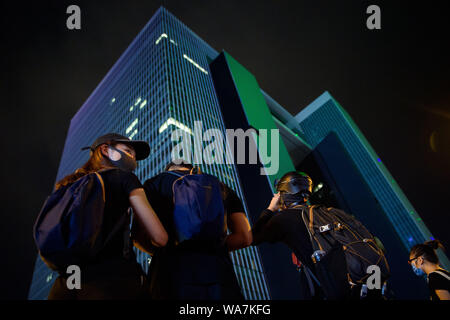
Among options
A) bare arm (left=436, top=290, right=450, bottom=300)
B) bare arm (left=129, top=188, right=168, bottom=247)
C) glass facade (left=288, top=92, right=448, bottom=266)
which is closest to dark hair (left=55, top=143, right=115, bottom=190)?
bare arm (left=129, top=188, right=168, bottom=247)

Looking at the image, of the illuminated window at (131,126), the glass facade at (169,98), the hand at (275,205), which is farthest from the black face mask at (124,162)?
the illuminated window at (131,126)

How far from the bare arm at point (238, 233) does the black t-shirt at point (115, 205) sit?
2.92ft

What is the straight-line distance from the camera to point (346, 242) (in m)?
2.16

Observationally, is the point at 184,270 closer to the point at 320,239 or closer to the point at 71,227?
the point at 71,227

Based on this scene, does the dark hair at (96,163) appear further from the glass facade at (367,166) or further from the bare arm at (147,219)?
the glass facade at (367,166)

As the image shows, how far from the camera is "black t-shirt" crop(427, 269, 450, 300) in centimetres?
312

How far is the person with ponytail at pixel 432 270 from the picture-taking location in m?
3.12

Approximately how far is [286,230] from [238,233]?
66cm

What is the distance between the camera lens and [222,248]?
1701 millimetres

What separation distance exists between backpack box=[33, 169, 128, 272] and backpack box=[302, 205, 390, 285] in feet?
5.95

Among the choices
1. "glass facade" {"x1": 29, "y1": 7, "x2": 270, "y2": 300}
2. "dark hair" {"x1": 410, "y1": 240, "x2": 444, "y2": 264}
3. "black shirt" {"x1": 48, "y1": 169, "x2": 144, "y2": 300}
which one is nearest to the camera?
"black shirt" {"x1": 48, "y1": 169, "x2": 144, "y2": 300}

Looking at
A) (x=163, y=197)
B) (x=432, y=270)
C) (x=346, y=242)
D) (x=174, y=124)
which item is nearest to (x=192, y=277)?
(x=163, y=197)

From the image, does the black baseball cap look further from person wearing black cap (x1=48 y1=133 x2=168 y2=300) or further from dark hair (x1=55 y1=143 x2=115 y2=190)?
person wearing black cap (x1=48 y1=133 x2=168 y2=300)
